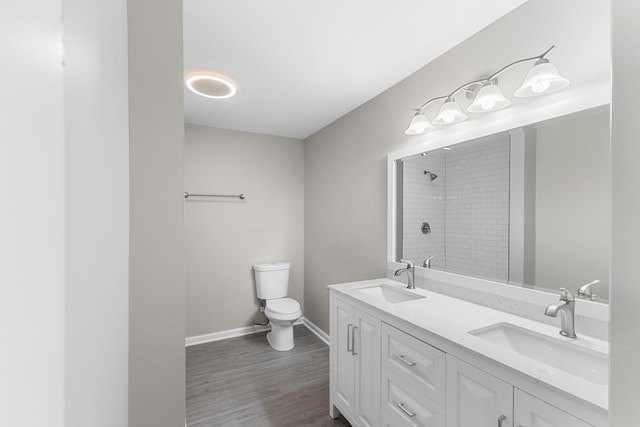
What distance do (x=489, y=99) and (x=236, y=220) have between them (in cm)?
257

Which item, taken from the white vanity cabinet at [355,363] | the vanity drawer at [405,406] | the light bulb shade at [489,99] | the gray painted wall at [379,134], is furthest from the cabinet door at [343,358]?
the light bulb shade at [489,99]

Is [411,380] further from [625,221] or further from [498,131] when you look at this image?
[498,131]

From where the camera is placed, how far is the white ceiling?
4.30ft

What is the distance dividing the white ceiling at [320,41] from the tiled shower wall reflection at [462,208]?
63 centimetres

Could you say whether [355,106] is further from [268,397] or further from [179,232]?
[268,397]

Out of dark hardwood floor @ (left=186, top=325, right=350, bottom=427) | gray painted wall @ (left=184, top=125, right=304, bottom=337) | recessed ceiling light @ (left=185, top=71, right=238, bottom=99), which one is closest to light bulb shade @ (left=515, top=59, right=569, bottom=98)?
recessed ceiling light @ (left=185, top=71, right=238, bottom=99)

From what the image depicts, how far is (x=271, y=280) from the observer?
299 centimetres

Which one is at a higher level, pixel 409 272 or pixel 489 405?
pixel 409 272

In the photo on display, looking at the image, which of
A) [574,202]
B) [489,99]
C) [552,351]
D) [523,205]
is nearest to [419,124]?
[489,99]

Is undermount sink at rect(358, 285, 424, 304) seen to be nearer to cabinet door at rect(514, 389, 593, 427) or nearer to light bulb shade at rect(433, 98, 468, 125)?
cabinet door at rect(514, 389, 593, 427)

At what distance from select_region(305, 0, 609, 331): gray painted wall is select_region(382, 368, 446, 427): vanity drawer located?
0.89 metres

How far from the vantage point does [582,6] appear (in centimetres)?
108

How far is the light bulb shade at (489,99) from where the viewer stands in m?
1.31

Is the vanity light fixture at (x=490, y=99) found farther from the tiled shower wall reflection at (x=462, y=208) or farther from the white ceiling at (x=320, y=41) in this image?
the white ceiling at (x=320, y=41)
